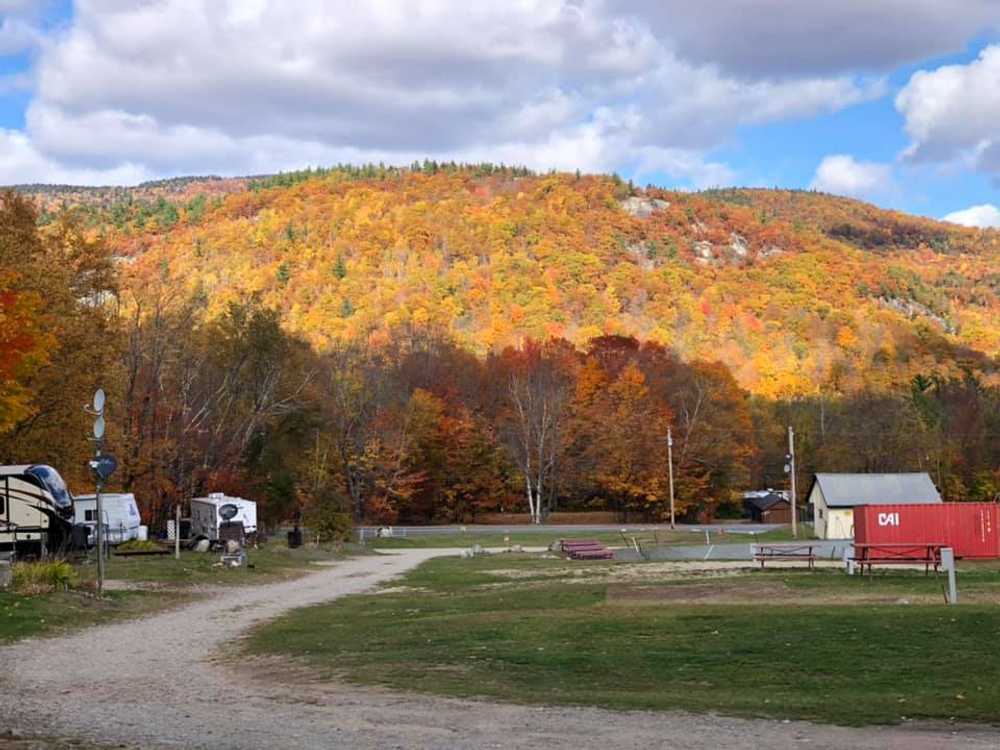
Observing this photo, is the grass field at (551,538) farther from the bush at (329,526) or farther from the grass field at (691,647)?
the grass field at (691,647)

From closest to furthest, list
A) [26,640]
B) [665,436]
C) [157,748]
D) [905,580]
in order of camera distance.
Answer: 1. [157,748]
2. [26,640]
3. [905,580]
4. [665,436]

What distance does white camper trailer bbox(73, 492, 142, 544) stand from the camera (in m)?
39.8

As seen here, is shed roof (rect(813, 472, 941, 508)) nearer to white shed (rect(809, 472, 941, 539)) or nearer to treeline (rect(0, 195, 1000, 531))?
white shed (rect(809, 472, 941, 539))

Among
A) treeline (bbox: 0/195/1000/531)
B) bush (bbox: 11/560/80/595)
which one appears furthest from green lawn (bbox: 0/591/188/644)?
treeline (bbox: 0/195/1000/531)

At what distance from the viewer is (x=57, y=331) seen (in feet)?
120

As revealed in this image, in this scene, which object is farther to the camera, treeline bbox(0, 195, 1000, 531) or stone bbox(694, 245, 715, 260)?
stone bbox(694, 245, 715, 260)

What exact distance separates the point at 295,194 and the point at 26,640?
15199 cm

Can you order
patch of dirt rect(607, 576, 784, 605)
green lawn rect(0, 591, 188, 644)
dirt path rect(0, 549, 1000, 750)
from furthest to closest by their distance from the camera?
patch of dirt rect(607, 576, 784, 605) < green lawn rect(0, 591, 188, 644) < dirt path rect(0, 549, 1000, 750)

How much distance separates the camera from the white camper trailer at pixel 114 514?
39.8 m

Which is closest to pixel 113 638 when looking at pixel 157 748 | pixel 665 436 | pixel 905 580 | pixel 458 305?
pixel 157 748

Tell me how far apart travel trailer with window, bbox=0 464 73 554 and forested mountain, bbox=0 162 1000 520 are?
217 centimetres

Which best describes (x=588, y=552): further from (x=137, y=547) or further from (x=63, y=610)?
(x=63, y=610)

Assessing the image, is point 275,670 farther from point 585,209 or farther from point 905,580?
point 585,209

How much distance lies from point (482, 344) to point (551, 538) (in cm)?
5473
